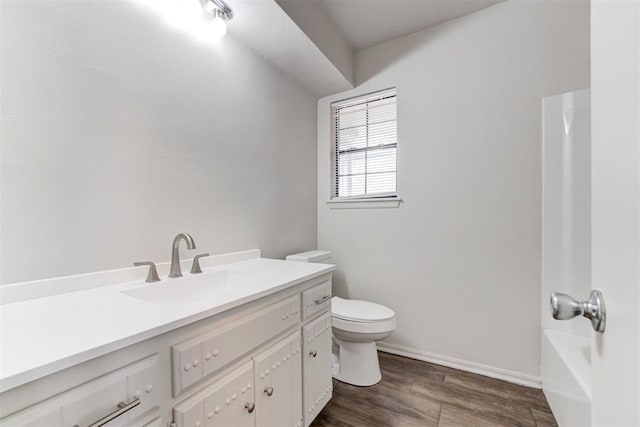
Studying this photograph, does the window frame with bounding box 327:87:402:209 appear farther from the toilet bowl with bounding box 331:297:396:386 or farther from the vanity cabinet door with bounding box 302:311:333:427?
the vanity cabinet door with bounding box 302:311:333:427

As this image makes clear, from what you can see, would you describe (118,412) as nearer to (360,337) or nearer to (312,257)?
(360,337)

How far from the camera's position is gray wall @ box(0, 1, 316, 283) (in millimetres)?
899

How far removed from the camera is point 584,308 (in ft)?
1.57

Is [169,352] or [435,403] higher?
[169,352]

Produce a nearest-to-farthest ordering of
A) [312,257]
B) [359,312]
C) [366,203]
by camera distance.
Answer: [359,312] → [312,257] → [366,203]

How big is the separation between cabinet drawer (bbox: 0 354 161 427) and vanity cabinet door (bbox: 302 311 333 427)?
703 mm

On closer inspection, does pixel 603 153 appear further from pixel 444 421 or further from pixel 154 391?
pixel 444 421

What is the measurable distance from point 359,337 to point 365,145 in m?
1.55

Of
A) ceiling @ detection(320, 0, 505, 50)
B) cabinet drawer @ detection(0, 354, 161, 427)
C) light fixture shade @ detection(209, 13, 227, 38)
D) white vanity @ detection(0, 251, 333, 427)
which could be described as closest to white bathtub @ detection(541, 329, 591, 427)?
white vanity @ detection(0, 251, 333, 427)

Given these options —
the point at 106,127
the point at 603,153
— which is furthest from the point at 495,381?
the point at 106,127

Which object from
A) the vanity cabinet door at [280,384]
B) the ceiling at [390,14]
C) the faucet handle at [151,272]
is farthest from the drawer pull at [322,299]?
the ceiling at [390,14]

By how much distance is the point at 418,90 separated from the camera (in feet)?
6.86

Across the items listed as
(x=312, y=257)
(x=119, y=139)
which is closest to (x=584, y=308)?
(x=119, y=139)

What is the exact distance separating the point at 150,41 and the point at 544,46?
2262 millimetres
